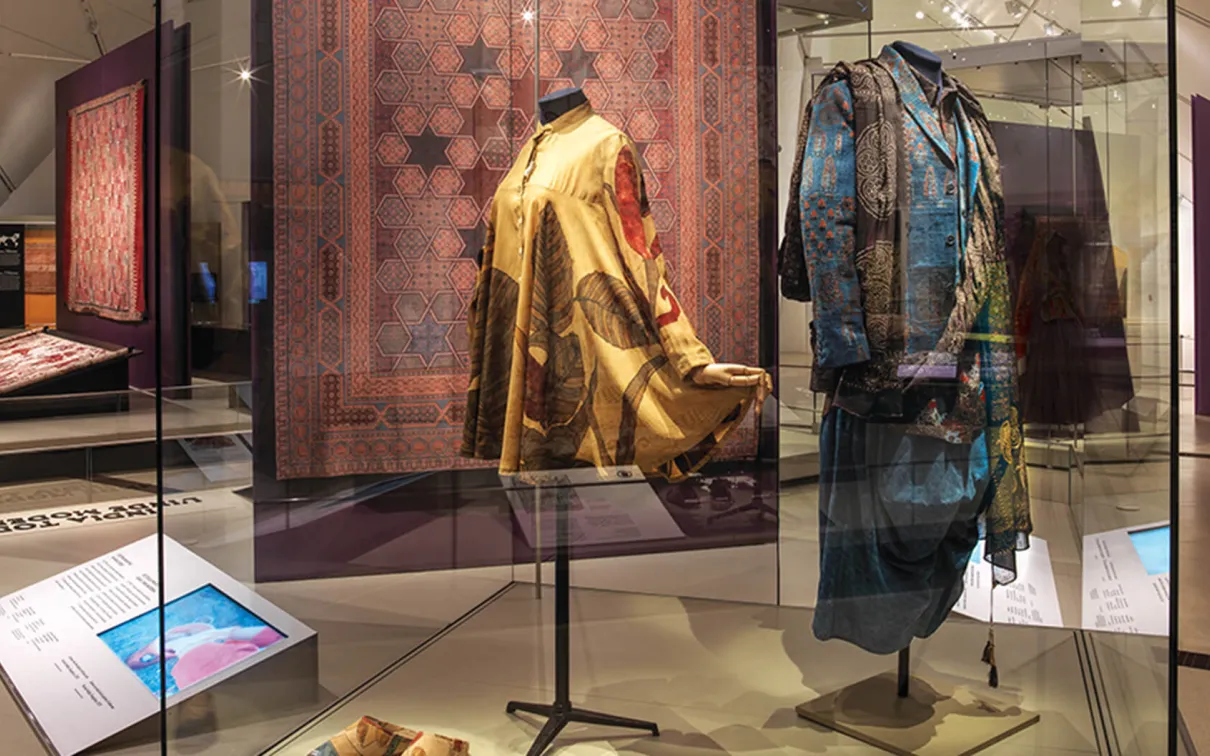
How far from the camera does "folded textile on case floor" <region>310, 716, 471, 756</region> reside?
2.18 meters

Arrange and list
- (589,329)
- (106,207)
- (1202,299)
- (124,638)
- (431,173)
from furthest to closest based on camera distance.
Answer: (1202,299), (106,207), (124,638), (431,173), (589,329)

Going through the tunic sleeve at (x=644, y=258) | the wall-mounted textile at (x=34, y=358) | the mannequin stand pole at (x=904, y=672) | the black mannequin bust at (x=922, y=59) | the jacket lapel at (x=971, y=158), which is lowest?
the mannequin stand pole at (x=904, y=672)

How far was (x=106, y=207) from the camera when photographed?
4238 mm

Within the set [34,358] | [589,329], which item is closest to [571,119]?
[589,329]

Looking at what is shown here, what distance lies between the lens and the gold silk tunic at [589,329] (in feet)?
6.88

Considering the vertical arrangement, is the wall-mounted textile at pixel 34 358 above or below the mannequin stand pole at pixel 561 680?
above

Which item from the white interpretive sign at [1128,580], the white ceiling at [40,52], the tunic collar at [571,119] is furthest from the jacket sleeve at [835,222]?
the white ceiling at [40,52]

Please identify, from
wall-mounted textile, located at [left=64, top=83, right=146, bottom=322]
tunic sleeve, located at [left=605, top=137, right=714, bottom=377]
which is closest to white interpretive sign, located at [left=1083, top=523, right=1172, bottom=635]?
tunic sleeve, located at [left=605, top=137, right=714, bottom=377]

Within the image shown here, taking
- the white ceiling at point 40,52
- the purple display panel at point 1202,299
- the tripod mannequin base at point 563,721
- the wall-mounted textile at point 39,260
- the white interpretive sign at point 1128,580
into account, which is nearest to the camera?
the white interpretive sign at point 1128,580

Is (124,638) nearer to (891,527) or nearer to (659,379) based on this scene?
(659,379)

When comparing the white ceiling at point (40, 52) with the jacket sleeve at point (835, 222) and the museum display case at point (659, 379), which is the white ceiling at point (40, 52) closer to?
the museum display case at point (659, 379)

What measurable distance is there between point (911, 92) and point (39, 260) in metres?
3.96

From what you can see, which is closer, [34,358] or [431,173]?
[431,173]

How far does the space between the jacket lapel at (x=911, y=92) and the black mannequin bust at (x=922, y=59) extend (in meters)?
0.01
